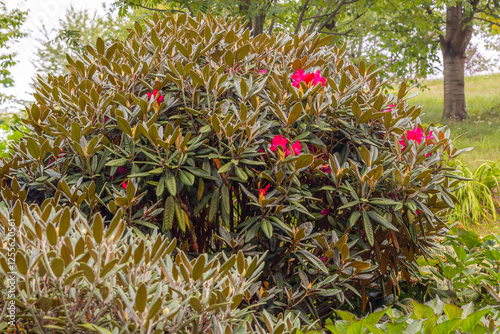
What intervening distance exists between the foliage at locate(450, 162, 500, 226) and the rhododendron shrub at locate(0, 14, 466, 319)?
3381 millimetres

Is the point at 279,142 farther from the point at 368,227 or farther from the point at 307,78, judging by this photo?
the point at 368,227

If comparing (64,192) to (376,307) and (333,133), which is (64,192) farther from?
(376,307)

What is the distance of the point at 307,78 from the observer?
233 centimetres

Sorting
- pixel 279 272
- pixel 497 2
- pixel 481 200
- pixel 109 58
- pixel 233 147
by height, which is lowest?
pixel 481 200

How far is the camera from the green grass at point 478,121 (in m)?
8.26

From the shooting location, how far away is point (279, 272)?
2.23m

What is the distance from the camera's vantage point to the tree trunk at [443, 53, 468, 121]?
11.1m

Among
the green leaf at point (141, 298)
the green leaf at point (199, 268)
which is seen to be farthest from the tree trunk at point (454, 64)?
the green leaf at point (141, 298)

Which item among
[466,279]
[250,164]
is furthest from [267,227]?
[466,279]

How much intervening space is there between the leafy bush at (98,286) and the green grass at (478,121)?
4821mm

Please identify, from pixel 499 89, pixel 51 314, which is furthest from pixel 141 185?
pixel 499 89

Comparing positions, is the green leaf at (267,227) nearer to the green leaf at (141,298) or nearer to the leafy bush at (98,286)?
the leafy bush at (98,286)

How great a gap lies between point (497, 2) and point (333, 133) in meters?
9.13

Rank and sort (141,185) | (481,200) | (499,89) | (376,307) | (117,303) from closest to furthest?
1. (117,303)
2. (141,185)
3. (376,307)
4. (481,200)
5. (499,89)
